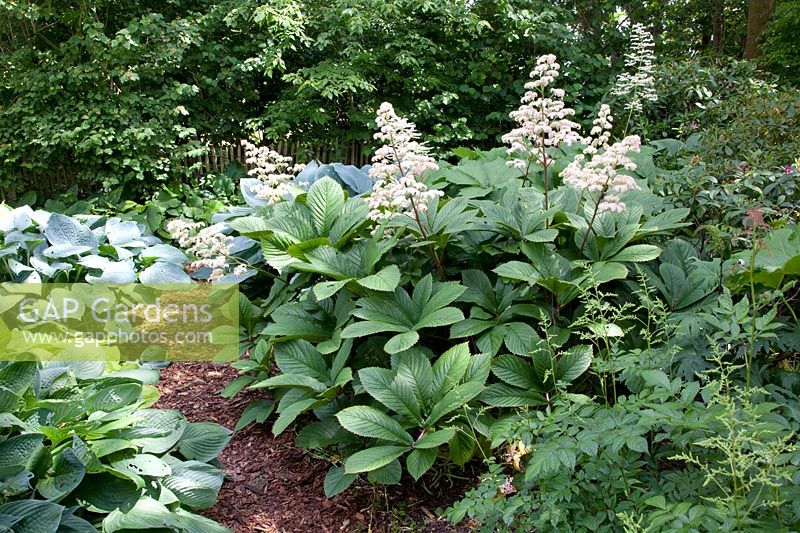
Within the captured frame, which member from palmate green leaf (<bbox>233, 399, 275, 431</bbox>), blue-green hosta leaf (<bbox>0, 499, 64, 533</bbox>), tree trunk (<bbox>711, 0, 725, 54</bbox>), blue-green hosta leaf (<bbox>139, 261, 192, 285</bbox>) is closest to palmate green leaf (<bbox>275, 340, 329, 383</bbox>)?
palmate green leaf (<bbox>233, 399, 275, 431</bbox>)

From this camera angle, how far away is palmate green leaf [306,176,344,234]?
3.08m

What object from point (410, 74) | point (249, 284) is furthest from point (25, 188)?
point (249, 284)

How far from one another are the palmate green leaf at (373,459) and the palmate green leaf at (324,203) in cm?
117

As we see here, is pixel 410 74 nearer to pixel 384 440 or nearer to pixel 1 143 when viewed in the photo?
pixel 1 143

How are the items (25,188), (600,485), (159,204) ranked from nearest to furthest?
(600,485)
(159,204)
(25,188)

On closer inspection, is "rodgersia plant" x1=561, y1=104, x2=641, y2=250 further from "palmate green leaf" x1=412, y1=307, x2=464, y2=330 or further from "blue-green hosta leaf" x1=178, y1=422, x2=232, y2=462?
"blue-green hosta leaf" x1=178, y1=422, x2=232, y2=462

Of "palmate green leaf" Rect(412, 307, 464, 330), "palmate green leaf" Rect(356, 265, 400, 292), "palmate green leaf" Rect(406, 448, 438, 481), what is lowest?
"palmate green leaf" Rect(406, 448, 438, 481)

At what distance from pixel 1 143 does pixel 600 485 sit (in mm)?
7141

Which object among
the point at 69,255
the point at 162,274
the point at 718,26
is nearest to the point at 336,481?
the point at 162,274

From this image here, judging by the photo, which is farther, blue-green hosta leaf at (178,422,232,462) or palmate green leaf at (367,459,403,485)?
blue-green hosta leaf at (178,422,232,462)

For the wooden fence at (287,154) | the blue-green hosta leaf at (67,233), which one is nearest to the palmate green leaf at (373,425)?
the blue-green hosta leaf at (67,233)

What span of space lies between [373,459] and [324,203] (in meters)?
1.35

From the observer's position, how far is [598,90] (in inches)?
271

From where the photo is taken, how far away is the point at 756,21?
9633 millimetres
